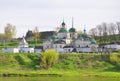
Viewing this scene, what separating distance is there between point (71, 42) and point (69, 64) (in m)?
27.5

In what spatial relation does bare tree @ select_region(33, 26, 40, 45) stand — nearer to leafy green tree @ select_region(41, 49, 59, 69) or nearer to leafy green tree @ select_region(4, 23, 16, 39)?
leafy green tree @ select_region(4, 23, 16, 39)

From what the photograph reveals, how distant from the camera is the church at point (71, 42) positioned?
108375 millimetres

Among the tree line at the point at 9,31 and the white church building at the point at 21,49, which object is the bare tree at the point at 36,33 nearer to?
the tree line at the point at 9,31

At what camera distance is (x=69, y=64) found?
283ft

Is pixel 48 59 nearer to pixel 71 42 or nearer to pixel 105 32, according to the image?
pixel 71 42

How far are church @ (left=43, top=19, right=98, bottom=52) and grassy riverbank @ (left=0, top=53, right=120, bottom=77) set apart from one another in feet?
49.1

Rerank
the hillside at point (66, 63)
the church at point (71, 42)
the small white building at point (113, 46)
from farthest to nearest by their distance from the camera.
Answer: the small white building at point (113, 46) < the church at point (71, 42) < the hillside at point (66, 63)

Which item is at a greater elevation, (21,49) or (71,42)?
(71,42)

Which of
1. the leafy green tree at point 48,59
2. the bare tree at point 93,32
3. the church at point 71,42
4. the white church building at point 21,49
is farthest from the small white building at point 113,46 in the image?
the bare tree at point 93,32

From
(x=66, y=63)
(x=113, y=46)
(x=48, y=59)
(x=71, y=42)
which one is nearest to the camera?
(x=48, y=59)

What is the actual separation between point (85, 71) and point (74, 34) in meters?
37.5

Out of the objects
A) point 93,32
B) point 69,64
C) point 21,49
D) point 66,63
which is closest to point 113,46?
point 21,49

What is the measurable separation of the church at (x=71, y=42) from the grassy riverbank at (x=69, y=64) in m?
15.0

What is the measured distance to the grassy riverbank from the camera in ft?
261
